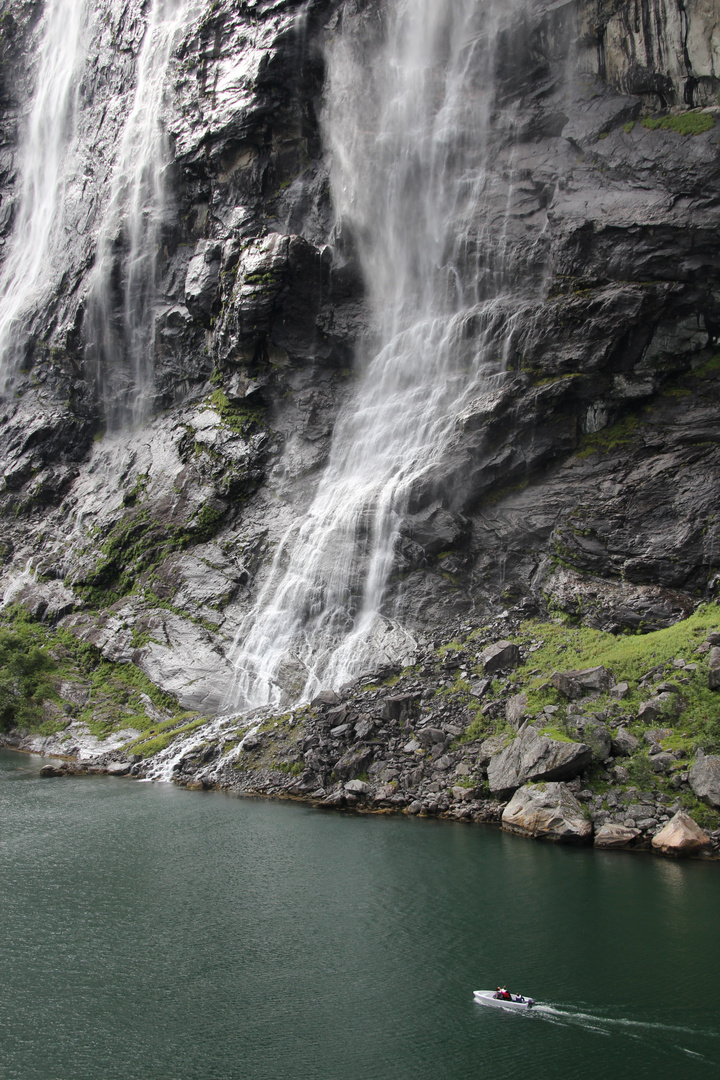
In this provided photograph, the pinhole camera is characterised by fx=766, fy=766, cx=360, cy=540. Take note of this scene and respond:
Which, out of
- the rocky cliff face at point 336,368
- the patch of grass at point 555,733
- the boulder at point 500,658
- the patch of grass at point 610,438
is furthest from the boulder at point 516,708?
the patch of grass at point 610,438

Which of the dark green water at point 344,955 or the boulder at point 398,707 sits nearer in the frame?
the dark green water at point 344,955

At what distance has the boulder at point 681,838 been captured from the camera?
1764cm

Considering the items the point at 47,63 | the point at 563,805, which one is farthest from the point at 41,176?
the point at 563,805

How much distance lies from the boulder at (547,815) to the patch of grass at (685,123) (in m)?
30.9

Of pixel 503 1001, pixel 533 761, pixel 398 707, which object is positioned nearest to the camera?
pixel 503 1001

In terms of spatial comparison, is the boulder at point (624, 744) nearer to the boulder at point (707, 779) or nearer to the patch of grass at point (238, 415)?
the boulder at point (707, 779)

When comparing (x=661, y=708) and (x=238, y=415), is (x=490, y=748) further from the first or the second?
(x=238, y=415)

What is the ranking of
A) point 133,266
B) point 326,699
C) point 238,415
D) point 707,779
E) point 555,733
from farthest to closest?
point 133,266, point 238,415, point 326,699, point 555,733, point 707,779

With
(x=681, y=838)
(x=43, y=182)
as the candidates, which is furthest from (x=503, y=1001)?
(x=43, y=182)

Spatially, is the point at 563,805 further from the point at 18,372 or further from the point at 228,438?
the point at 18,372

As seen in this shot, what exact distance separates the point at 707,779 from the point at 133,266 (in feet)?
160

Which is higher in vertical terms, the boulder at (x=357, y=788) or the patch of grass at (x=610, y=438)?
the patch of grass at (x=610, y=438)

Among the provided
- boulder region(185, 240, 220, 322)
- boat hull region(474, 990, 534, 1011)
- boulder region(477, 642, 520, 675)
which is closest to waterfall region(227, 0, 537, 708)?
boulder region(477, 642, 520, 675)

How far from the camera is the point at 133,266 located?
52844 mm
